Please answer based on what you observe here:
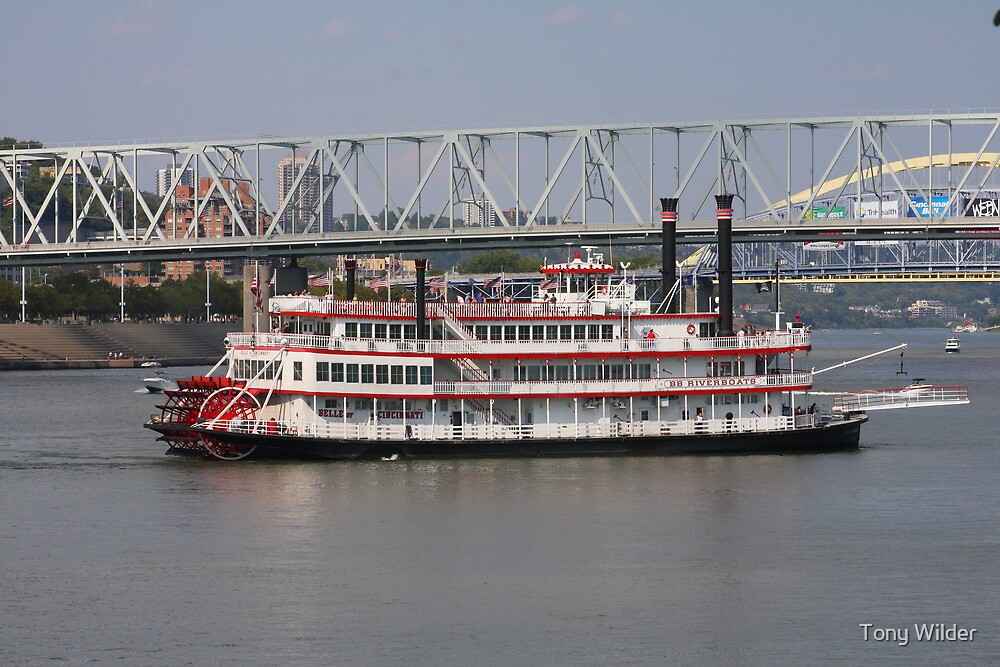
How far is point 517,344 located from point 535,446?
10.3 feet

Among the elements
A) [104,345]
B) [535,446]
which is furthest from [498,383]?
[104,345]

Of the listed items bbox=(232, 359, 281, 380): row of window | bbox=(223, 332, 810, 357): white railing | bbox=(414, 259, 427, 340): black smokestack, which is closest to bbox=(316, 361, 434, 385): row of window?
bbox=(223, 332, 810, 357): white railing

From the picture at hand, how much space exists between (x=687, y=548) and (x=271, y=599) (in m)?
9.98

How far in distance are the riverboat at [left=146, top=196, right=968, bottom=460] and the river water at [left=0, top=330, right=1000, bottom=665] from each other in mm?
937

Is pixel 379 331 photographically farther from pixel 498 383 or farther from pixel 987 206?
pixel 987 206

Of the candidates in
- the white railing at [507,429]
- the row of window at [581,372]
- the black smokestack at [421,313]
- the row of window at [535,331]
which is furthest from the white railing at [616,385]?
the black smokestack at [421,313]

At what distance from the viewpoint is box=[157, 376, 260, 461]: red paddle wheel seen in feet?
168

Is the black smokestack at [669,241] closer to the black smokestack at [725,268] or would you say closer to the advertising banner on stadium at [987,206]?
the black smokestack at [725,268]

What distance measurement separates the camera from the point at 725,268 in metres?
58.8

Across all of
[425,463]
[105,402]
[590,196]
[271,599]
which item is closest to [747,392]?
[425,463]

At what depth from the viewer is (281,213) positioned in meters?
115

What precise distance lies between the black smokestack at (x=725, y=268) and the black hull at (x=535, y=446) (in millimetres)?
3777

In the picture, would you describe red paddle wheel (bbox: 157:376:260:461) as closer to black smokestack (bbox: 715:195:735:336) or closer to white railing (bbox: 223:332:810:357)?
white railing (bbox: 223:332:810:357)

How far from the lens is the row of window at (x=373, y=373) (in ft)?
166
